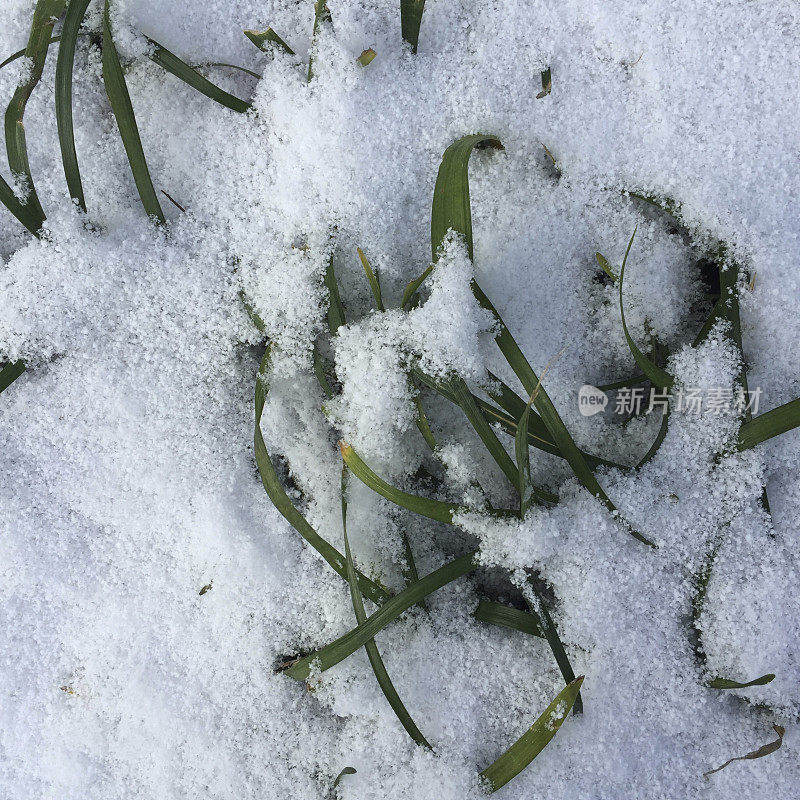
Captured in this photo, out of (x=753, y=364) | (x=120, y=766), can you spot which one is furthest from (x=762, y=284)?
(x=120, y=766)

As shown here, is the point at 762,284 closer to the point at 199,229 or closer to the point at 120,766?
the point at 199,229

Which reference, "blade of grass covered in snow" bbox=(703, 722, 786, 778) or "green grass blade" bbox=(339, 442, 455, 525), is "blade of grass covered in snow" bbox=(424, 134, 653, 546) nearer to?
"green grass blade" bbox=(339, 442, 455, 525)

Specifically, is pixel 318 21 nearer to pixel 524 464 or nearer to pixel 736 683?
pixel 524 464

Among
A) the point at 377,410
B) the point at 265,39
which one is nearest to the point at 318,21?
the point at 265,39

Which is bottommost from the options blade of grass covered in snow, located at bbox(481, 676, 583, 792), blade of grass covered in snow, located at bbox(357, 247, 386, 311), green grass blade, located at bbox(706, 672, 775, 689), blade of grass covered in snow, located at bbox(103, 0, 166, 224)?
blade of grass covered in snow, located at bbox(481, 676, 583, 792)

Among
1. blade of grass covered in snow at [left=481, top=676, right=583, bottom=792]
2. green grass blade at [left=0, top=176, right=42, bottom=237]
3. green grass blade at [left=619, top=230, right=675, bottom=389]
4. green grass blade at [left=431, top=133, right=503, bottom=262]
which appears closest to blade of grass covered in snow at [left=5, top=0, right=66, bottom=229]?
green grass blade at [left=0, top=176, right=42, bottom=237]

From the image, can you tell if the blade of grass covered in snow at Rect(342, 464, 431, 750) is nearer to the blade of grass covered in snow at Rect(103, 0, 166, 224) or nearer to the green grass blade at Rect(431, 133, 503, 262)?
the green grass blade at Rect(431, 133, 503, 262)

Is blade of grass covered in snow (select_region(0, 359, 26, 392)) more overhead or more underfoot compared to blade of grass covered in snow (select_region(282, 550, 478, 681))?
more overhead
